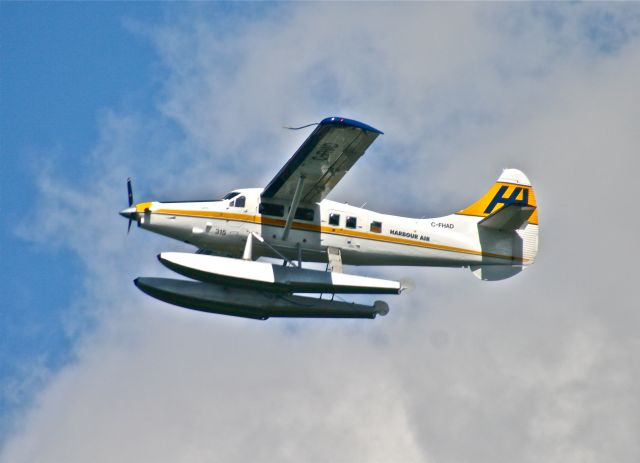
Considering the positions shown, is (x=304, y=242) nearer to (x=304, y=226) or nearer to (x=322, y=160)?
(x=304, y=226)

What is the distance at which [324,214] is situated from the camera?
36.4 meters

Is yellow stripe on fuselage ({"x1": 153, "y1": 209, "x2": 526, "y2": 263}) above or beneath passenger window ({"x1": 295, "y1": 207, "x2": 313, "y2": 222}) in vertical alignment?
beneath

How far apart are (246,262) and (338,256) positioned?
10.8 feet

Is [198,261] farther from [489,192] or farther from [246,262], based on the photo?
[489,192]

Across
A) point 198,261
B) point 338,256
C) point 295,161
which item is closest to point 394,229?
point 338,256

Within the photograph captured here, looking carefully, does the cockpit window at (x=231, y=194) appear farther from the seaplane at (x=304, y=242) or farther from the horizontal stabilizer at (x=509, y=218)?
the horizontal stabilizer at (x=509, y=218)

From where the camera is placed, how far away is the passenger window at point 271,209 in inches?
1416

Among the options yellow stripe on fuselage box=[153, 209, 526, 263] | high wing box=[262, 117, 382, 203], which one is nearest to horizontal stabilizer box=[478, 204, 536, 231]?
yellow stripe on fuselage box=[153, 209, 526, 263]

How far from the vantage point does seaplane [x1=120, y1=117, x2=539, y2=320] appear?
34.2 m

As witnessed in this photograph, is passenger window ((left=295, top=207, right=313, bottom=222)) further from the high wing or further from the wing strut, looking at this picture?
the wing strut

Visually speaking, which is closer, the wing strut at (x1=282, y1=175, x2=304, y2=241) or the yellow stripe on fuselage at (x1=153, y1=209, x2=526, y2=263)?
the wing strut at (x1=282, y1=175, x2=304, y2=241)

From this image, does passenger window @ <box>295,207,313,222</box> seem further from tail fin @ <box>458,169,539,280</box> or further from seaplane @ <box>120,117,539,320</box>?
tail fin @ <box>458,169,539,280</box>

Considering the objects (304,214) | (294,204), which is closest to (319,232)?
(304,214)

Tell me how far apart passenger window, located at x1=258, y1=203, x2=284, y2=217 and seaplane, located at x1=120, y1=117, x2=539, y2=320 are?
0.03 meters
